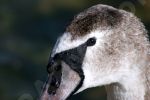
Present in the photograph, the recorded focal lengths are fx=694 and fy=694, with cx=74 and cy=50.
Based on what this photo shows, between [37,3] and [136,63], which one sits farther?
[37,3]

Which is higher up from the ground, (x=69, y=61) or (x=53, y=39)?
(x=69, y=61)

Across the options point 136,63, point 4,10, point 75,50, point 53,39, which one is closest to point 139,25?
point 136,63

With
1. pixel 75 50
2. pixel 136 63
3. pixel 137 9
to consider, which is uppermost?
pixel 75 50

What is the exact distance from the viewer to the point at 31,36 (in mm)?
10773

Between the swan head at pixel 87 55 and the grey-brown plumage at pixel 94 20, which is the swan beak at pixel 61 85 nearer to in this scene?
the swan head at pixel 87 55

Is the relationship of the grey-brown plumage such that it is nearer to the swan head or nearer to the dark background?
the swan head

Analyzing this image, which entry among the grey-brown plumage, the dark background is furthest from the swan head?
the dark background

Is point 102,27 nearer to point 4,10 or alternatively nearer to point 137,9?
point 137,9

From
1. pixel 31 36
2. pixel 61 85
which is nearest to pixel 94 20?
pixel 61 85

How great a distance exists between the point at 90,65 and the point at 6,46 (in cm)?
600

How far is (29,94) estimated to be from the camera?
31.1ft

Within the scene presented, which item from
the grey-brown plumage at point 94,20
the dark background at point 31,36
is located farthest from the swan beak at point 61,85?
the dark background at point 31,36

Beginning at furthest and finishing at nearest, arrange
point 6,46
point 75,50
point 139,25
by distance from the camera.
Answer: point 6,46 < point 139,25 < point 75,50

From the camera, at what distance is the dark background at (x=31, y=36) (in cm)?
974
